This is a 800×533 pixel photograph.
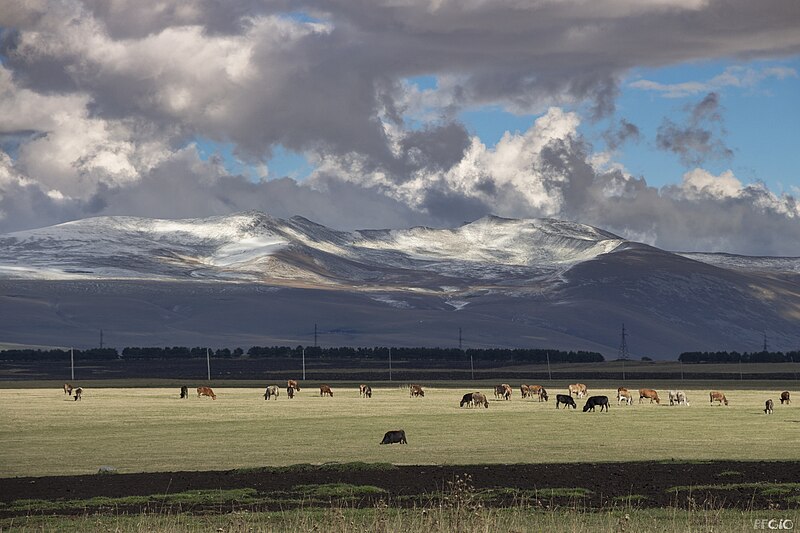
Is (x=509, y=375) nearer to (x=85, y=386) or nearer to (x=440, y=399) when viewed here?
(x=85, y=386)

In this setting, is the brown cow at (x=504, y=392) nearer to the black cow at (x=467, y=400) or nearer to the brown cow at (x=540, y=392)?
the brown cow at (x=540, y=392)

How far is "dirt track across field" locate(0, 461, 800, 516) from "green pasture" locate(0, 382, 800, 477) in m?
2.54

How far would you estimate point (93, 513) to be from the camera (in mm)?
30594

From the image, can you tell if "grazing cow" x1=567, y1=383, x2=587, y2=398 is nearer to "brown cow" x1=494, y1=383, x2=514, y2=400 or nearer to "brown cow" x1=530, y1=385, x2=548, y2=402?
"brown cow" x1=530, y1=385, x2=548, y2=402

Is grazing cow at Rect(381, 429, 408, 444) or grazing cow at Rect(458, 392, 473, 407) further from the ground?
grazing cow at Rect(458, 392, 473, 407)

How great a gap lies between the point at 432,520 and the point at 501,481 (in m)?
10.8

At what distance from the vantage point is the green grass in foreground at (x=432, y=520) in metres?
26.1

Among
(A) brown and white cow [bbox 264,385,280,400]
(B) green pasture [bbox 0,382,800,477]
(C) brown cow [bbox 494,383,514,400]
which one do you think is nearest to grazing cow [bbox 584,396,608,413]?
(B) green pasture [bbox 0,382,800,477]

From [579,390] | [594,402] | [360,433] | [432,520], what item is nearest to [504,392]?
[579,390]

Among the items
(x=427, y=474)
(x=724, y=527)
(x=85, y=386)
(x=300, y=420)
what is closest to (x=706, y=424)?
(x=300, y=420)

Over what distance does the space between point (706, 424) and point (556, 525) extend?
123 ft

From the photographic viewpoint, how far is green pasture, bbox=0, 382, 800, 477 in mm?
43969

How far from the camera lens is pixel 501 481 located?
3625 cm

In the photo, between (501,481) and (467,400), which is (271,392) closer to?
(467,400)
